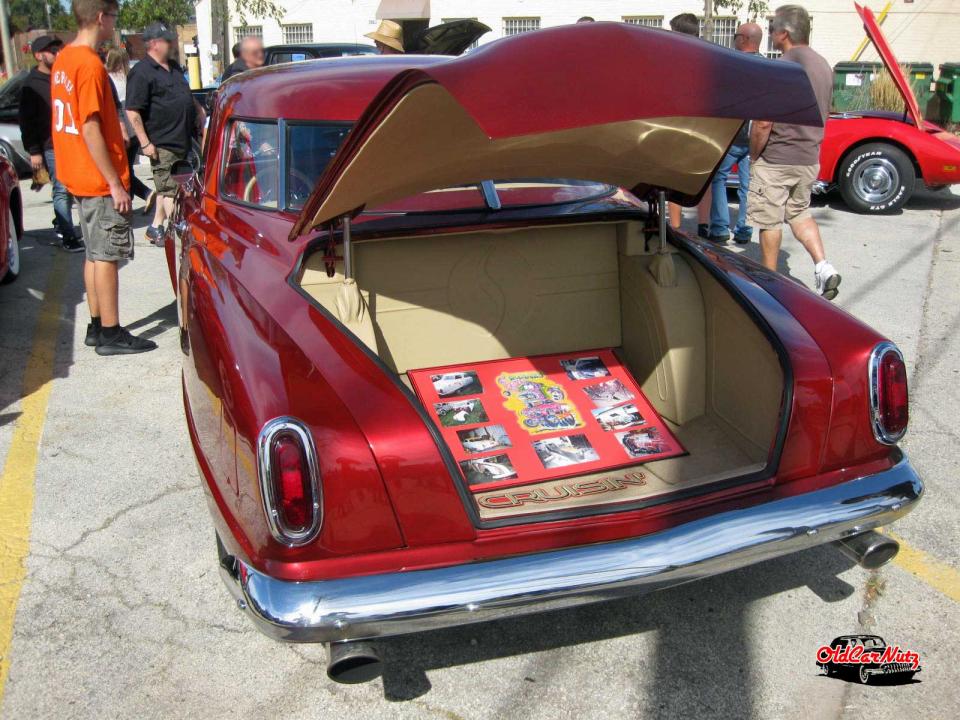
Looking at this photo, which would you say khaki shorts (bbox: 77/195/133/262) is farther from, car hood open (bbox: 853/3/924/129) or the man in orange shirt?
car hood open (bbox: 853/3/924/129)

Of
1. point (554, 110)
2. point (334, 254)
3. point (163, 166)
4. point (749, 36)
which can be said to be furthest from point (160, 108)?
point (554, 110)

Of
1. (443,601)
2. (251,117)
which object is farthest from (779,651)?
(251,117)

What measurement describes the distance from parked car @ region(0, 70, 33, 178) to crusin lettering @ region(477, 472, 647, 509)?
34.8ft

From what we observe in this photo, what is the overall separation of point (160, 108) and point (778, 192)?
15.2 ft

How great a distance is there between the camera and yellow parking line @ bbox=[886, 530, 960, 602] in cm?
298

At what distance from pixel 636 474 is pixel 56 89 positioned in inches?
149

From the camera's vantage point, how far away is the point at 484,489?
2805 millimetres

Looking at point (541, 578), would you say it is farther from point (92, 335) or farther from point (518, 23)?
point (518, 23)

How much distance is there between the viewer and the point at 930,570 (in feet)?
10.1

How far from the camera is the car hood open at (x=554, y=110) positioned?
75.6 inches

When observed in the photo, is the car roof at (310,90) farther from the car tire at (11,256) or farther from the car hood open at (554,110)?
the car tire at (11,256)

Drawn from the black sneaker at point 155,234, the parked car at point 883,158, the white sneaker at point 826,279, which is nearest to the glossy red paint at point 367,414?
the white sneaker at point 826,279

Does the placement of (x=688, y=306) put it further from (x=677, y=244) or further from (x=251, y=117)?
(x=251, y=117)

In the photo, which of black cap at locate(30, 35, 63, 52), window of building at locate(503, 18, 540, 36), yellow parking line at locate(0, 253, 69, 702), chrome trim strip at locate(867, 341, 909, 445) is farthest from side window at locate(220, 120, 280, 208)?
window of building at locate(503, 18, 540, 36)
